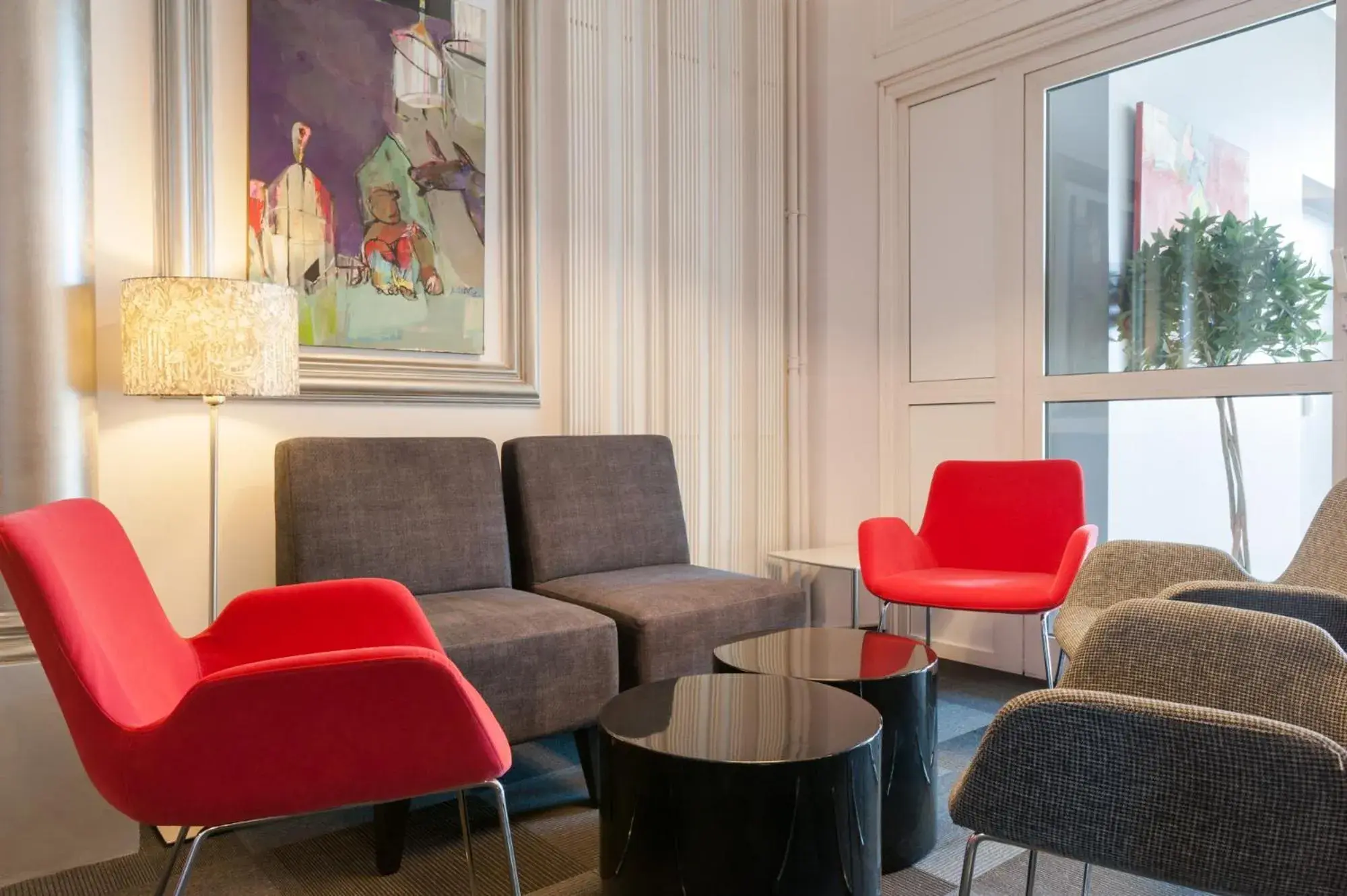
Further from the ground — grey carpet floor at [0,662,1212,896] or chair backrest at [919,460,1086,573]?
chair backrest at [919,460,1086,573]

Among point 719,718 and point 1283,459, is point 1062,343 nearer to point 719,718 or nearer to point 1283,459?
point 1283,459

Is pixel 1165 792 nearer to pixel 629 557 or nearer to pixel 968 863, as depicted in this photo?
pixel 968 863

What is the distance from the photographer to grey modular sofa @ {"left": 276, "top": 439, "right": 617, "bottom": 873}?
85.9 inches

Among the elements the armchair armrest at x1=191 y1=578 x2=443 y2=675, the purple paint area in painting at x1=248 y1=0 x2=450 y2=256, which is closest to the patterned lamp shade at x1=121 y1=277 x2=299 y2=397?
the armchair armrest at x1=191 y1=578 x2=443 y2=675

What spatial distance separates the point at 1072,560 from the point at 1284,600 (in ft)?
3.68

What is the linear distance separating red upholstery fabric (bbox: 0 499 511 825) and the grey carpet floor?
0.65m

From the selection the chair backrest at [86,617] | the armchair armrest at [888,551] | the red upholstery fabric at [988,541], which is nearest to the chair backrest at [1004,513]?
the red upholstery fabric at [988,541]

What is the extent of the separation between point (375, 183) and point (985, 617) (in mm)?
2773

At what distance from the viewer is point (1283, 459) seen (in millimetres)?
2945

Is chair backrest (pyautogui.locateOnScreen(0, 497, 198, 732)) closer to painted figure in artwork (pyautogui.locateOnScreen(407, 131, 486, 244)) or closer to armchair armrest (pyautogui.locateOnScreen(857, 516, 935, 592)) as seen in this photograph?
painted figure in artwork (pyautogui.locateOnScreen(407, 131, 486, 244))

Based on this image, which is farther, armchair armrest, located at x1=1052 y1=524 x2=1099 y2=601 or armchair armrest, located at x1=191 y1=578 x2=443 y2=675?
armchair armrest, located at x1=1052 y1=524 x2=1099 y2=601

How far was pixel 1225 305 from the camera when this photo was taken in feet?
10.0

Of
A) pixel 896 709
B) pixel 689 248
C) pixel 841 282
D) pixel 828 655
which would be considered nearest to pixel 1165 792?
pixel 896 709

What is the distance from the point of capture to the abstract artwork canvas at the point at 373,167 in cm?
271
